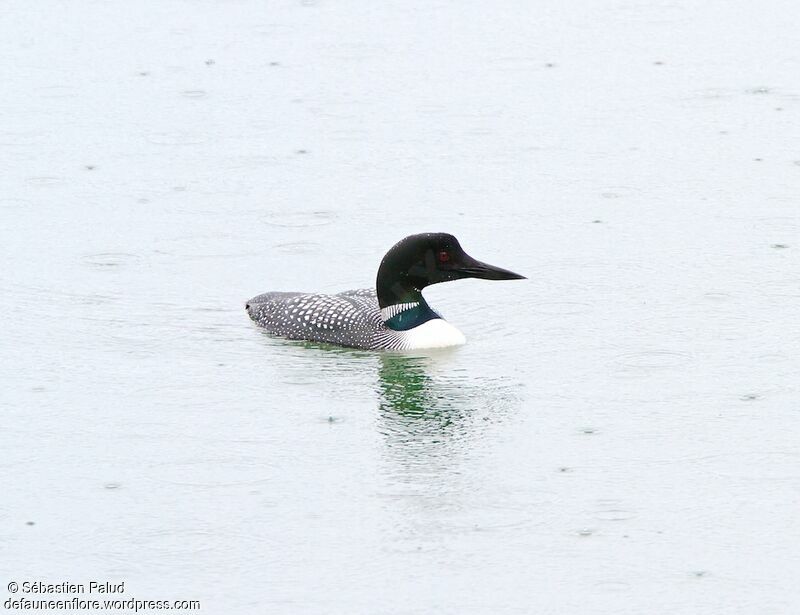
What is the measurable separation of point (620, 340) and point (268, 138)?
10.9 ft

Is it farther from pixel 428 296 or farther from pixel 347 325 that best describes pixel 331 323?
pixel 428 296

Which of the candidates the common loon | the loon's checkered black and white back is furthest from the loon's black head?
the loon's checkered black and white back

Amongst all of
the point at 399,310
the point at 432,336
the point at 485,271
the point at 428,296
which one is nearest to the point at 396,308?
the point at 399,310

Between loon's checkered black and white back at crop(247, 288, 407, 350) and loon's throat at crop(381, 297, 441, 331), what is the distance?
0.10ft

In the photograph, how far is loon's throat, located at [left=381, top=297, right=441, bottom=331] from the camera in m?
8.61

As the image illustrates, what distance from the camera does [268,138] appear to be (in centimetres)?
1130

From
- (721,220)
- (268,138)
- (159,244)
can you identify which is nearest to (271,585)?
(159,244)

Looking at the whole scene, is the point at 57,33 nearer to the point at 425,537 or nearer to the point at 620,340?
the point at 620,340

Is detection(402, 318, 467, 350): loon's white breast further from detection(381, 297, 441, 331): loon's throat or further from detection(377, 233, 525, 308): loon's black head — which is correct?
detection(377, 233, 525, 308): loon's black head

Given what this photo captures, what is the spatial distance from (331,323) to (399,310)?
288 mm

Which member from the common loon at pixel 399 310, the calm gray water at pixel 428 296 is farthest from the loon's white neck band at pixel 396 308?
the calm gray water at pixel 428 296

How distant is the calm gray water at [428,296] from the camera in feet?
21.4

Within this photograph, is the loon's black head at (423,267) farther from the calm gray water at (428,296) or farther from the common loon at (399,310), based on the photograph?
the calm gray water at (428,296)

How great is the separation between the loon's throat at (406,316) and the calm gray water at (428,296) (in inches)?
5.6
